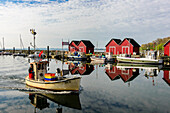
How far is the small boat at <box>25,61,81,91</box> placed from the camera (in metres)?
13.2

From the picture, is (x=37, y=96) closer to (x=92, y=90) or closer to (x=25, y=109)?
(x=25, y=109)

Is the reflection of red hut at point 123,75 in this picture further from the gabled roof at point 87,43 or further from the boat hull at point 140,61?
the gabled roof at point 87,43

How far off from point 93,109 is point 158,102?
5309 mm

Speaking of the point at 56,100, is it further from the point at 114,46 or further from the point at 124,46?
the point at 114,46

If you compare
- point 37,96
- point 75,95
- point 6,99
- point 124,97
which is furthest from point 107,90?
point 6,99

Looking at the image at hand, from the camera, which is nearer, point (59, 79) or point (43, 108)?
point (43, 108)

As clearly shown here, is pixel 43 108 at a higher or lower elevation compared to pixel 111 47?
lower

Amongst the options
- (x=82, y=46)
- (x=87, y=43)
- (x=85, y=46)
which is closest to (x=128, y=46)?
(x=85, y=46)

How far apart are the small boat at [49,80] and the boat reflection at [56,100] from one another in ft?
2.57

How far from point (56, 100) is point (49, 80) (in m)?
2.62

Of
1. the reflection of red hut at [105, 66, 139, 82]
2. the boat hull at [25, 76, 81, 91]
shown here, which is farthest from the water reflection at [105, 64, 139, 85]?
the boat hull at [25, 76, 81, 91]

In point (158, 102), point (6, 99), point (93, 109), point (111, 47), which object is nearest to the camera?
point (93, 109)

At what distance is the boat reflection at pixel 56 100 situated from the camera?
35.5ft

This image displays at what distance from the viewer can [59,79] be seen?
14195 mm
